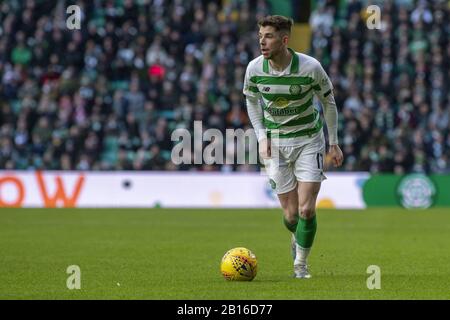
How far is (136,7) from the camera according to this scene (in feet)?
100

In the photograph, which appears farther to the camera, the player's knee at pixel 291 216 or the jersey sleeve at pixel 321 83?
the player's knee at pixel 291 216

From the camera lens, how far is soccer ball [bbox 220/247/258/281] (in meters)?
10.5

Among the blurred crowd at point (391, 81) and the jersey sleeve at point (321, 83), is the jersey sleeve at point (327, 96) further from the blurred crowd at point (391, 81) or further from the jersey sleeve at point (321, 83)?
the blurred crowd at point (391, 81)

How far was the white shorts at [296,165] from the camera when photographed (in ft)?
35.6

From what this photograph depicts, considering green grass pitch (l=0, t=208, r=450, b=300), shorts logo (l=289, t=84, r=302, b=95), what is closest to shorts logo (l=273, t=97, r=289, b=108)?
shorts logo (l=289, t=84, r=302, b=95)

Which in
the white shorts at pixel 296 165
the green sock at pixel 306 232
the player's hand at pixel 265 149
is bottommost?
the green sock at pixel 306 232

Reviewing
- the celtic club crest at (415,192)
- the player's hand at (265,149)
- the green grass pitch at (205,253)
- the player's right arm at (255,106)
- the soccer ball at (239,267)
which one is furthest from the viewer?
the celtic club crest at (415,192)

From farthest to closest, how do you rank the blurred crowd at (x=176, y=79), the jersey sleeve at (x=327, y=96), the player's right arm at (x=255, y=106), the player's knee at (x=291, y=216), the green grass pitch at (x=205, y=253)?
1. the blurred crowd at (x=176, y=79)
2. the player's knee at (x=291, y=216)
3. the player's right arm at (x=255, y=106)
4. the jersey sleeve at (x=327, y=96)
5. the green grass pitch at (x=205, y=253)

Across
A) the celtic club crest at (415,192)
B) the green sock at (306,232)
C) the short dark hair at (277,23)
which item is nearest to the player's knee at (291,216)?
the green sock at (306,232)

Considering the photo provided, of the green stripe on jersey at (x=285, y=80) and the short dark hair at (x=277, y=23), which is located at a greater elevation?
the short dark hair at (x=277, y=23)

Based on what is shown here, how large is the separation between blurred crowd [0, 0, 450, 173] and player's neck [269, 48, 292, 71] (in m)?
15.1

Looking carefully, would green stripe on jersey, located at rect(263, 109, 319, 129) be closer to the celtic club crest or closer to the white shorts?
the white shorts

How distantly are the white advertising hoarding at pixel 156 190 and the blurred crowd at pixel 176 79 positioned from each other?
1.66 feet
